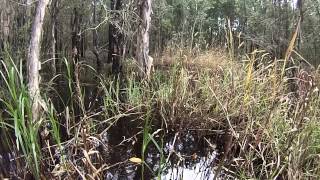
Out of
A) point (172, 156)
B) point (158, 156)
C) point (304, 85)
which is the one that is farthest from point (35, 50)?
point (304, 85)

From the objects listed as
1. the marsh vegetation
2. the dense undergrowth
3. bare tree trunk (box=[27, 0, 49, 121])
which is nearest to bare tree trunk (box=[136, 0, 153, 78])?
the marsh vegetation

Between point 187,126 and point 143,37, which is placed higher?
point 143,37

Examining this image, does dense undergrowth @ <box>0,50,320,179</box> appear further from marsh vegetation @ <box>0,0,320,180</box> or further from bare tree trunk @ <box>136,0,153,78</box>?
bare tree trunk @ <box>136,0,153,78</box>

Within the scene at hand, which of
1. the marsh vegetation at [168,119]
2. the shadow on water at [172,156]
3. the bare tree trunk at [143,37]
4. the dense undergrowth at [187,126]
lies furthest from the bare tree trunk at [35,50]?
the bare tree trunk at [143,37]

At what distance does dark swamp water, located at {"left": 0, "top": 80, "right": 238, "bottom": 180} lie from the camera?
8.90 ft

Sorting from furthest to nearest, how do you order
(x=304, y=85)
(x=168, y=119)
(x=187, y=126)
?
(x=168, y=119) < (x=187, y=126) < (x=304, y=85)

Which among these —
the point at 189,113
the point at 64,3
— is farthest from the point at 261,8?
the point at 189,113

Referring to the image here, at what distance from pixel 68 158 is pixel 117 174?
66 cm

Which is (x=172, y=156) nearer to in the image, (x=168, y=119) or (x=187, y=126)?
(x=187, y=126)

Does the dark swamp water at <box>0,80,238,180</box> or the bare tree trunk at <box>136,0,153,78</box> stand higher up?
the bare tree trunk at <box>136,0,153,78</box>

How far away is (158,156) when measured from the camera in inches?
148

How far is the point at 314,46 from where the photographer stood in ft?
61.3

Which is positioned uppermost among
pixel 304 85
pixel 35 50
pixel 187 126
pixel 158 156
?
pixel 35 50

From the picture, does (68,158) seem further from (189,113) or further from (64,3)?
(64,3)
